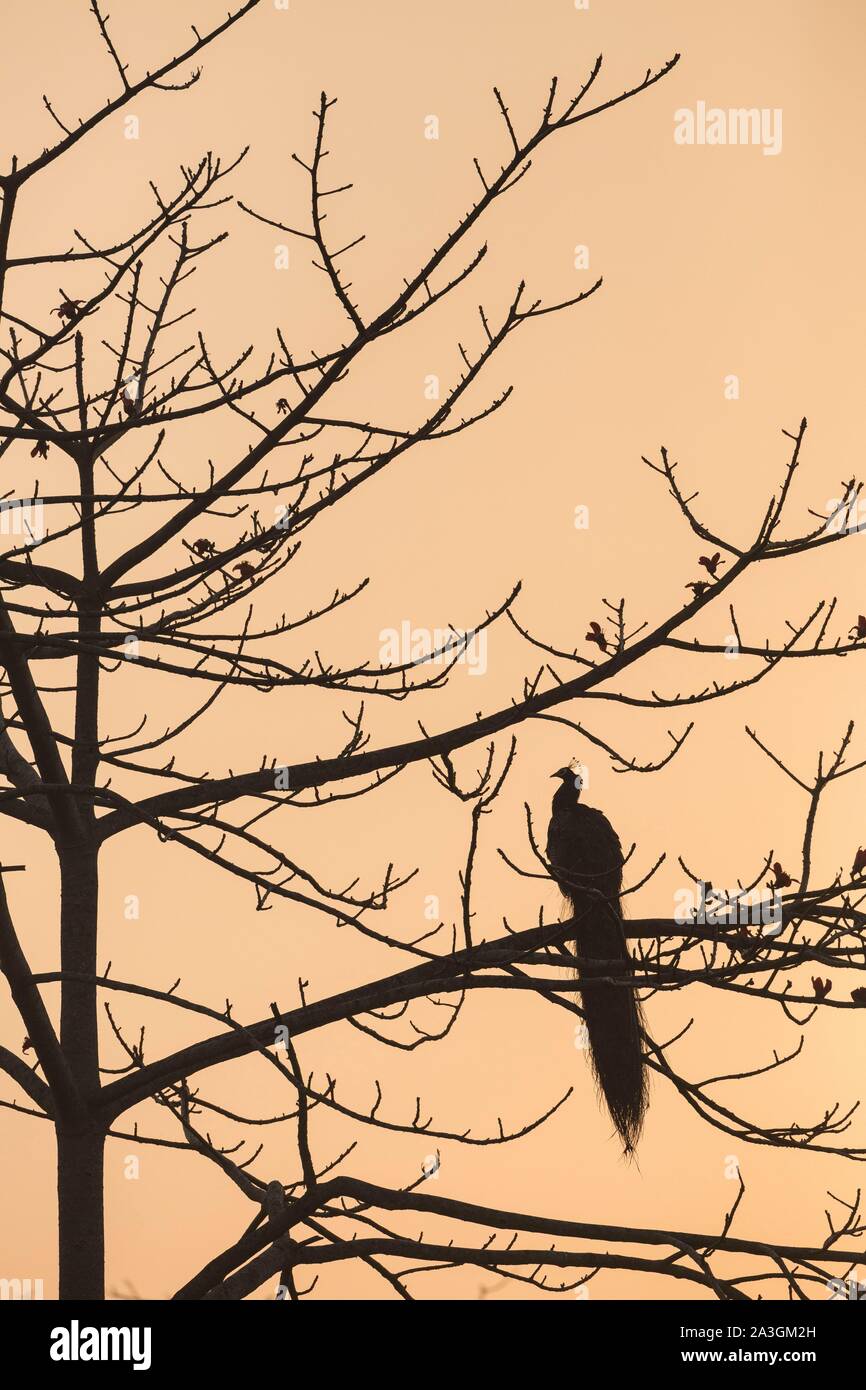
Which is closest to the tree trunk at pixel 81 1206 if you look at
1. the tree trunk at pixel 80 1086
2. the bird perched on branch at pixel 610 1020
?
the tree trunk at pixel 80 1086

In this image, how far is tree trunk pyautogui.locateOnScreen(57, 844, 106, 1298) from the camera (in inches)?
247

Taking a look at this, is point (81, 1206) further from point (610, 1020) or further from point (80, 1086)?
point (610, 1020)

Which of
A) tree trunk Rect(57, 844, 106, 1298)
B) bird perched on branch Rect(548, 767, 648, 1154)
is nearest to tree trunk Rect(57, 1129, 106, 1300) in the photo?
tree trunk Rect(57, 844, 106, 1298)

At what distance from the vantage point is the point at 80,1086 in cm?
647

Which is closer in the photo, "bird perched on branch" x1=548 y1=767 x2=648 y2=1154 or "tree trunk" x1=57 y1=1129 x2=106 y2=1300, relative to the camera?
"tree trunk" x1=57 y1=1129 x2=106 y2=1300

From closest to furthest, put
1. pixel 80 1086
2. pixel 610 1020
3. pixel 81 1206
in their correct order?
pixel 81 1206 < pixel 80 1086 < pixel 610 1020

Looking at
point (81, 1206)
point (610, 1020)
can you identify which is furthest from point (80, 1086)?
point (610, 1020)

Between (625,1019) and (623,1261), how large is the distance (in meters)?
1.83

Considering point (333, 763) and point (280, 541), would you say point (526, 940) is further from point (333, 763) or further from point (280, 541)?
point (280, 541)

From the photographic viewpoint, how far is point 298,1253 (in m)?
5.89

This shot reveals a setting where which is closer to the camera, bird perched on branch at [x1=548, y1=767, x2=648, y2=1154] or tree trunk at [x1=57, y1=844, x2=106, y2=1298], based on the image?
tree trunk at [x1=57, y1=844, x2=106, y2=1298]

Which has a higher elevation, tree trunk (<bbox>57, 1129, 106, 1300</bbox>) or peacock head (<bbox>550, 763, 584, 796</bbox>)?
peacock head (<bbox>550, 763, 584, 796</bbox>)

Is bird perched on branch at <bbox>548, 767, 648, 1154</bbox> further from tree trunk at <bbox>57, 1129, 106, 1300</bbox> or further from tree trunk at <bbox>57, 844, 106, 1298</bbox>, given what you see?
tree trunk at <bbox>57, 1129, 106, 1300</bbox>
